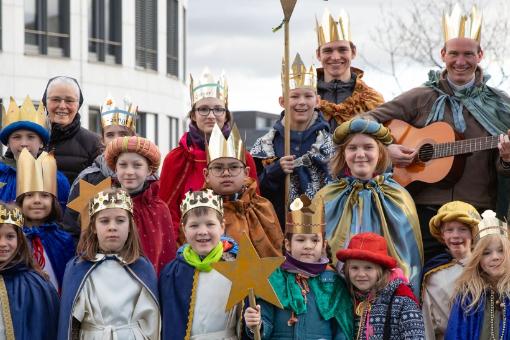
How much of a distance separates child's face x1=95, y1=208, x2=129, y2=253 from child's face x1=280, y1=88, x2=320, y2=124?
206cm

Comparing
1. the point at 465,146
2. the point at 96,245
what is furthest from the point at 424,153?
the point at 96,245

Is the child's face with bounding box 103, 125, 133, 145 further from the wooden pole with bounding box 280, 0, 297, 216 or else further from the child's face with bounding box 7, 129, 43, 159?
the wooden pole with bounding box 280, 0, 297, 216

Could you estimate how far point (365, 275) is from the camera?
6824 mm

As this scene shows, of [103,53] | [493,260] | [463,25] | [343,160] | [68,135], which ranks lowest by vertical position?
[493,260]

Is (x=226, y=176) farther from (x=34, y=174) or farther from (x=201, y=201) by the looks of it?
(x=34, y=174)

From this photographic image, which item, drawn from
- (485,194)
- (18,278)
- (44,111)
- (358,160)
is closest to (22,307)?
(18,278)

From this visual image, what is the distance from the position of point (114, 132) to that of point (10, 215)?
173 cm

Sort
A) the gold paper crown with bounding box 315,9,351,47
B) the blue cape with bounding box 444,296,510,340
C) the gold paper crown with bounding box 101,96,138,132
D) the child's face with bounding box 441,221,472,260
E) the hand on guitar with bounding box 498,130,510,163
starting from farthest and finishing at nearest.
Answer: the gold paper crown with bounding box 315,9,351,47, the gold paper crown with bounding box 101,96,138,132, the hand on guitar with bounding box 498,130,510,163, the child's face with bounding box 441,221,472,260, the blue cape with bounding box 444,296,510,340

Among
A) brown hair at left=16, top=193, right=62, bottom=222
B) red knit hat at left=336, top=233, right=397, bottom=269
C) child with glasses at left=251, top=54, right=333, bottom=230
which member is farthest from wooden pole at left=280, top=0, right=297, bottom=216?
brown hair at left=16, top=193, right=62, bottom=222

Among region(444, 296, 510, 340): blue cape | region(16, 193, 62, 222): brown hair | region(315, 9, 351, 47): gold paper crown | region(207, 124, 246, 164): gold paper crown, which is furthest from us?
region(315, 9, 351, 47): gold paper crown

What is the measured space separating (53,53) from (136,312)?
70.4 feet

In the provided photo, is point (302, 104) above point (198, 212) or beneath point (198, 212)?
above

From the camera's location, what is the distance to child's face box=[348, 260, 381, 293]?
22.4ft

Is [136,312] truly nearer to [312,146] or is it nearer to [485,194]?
[312,146]
